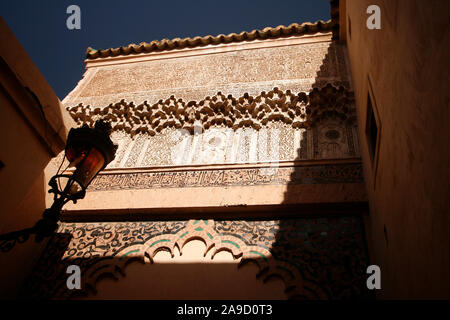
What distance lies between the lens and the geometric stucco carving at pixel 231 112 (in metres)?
3.73

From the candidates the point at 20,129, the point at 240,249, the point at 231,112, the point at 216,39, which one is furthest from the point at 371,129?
the point at 216,39

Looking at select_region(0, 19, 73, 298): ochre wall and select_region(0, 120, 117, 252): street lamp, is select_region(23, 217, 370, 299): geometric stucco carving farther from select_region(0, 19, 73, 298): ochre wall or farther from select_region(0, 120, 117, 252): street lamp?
select_region(0, 120, 117, 252): street lamp

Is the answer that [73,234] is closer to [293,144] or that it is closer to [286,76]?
[293,144]

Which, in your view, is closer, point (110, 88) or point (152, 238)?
point (152, 238)

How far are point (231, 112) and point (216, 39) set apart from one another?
1.53 m

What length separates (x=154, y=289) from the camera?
2648 millimetres

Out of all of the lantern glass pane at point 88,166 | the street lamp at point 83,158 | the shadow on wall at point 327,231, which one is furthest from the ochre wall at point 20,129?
the shadow on wall at point 327,231

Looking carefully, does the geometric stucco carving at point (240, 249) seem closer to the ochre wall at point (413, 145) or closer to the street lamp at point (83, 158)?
the ochre wall at point (413, 145)

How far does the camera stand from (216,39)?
5047mm

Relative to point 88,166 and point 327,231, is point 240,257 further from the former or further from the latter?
point 88,166

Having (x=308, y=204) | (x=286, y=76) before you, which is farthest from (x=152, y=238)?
(x=286, y=76)

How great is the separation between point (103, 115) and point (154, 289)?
226cm

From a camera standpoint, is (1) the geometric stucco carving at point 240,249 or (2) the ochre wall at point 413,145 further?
(1) the geometric stucco carving at point 240,249

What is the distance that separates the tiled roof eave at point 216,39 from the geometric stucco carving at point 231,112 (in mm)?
1246
